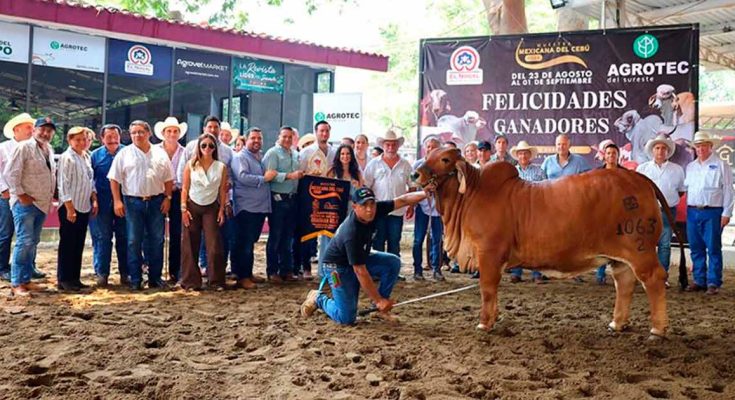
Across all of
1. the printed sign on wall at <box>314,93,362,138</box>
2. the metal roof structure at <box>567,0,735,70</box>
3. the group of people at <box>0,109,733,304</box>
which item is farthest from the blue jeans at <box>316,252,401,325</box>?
the metal roof structure at <box>567,0,735,70</box>

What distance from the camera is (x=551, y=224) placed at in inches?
195

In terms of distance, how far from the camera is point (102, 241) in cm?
684

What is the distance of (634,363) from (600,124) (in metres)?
5.44

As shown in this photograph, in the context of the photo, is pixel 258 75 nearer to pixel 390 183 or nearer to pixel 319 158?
pixel 319 158

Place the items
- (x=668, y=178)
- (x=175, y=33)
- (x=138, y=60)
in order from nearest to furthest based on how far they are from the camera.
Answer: (x=668, y=178)
(x=175, y=33)
(x=138, y=60)

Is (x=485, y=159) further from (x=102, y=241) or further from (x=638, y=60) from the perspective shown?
(x=102, y=241)

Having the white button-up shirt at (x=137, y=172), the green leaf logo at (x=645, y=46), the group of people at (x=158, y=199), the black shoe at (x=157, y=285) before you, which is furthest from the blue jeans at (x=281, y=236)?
the green leaf logo at (x=645, y=46)

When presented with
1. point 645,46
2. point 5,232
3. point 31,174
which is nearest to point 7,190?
point 5,232

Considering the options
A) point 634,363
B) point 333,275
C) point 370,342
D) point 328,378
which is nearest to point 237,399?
point 328,378

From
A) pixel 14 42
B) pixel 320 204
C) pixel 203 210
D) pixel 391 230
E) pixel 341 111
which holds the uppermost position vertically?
pixel 14 42

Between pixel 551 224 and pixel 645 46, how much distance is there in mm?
4958

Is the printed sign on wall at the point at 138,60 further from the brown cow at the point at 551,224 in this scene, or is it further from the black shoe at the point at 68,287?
the brown cow at the point at 551,224

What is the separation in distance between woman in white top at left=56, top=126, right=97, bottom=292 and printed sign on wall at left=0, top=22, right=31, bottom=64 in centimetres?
489

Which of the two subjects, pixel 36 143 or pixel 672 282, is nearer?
pixel 36 143
